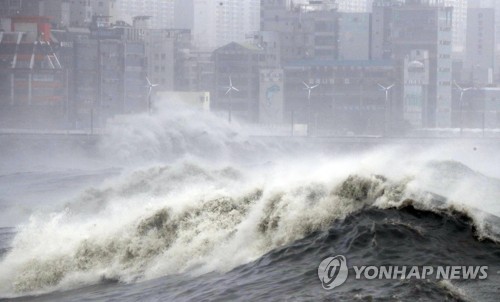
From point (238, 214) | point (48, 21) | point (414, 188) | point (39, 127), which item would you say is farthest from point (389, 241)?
point (48, 21)

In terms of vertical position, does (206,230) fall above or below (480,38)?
below

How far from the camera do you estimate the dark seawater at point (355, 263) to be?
15547 millimetres

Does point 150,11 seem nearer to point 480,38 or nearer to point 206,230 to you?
point 480,38

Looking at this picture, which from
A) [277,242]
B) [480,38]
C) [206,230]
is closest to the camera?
[277,242]

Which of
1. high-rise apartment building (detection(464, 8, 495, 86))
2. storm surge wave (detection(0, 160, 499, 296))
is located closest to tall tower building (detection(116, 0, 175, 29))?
high-rise apartment building (detection(464, 8, 495, 86))

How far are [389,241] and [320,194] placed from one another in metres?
2.55

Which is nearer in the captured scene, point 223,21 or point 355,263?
point 355,263

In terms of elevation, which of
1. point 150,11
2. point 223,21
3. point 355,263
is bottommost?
point 355,263

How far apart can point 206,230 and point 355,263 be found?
4.13 metres

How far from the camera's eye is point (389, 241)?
17.6 m

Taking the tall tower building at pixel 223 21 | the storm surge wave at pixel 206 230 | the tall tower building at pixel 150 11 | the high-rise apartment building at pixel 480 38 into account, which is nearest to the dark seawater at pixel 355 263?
the storm surge wave at pixel 206 230

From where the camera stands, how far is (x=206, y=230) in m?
20.3

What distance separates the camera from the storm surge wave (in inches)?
748

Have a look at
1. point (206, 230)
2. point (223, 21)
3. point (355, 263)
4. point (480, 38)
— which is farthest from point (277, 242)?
point (480, 38)
